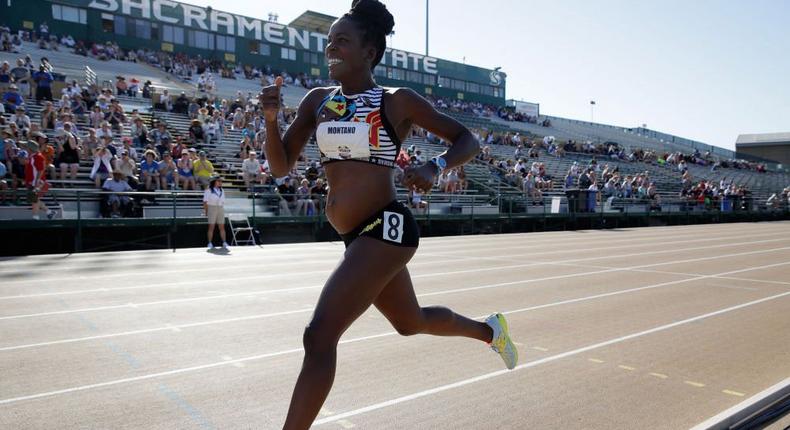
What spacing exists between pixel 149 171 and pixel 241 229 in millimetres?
2764

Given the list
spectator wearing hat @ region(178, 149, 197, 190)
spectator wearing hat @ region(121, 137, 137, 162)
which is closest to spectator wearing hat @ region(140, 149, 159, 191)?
spectator wearing hat @ region(178, 149, 197, 190)

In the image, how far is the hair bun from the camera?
329cm

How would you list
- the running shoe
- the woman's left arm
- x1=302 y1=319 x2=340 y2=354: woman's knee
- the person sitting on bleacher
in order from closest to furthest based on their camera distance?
x1=302 y1=319 x2=340 y2=354: woman's knee → the woman's left arm → the running shoe → the person sitting on bleacher

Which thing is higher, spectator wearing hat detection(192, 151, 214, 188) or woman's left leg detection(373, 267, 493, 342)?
spectator wearing hat detection(192, 151, 214, 188)

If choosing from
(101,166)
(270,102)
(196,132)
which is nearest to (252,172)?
(196,132)

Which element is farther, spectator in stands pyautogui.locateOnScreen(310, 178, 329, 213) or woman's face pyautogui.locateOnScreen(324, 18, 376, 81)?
spectator in stands pyautogui.locateOnScreen(310, 178, 329, 213)

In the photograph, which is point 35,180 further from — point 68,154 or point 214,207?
point 214,207

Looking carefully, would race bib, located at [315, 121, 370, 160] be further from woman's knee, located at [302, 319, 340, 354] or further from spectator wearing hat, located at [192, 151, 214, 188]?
spectator wearing hat, located at [192, 151, 214, 188]

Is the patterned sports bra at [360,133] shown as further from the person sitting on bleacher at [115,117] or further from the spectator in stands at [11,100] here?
the spectator in stands at [11,100]

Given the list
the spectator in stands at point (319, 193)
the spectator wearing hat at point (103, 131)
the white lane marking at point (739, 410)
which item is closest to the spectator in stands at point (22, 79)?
the spectator wearing hat at point (103, 131)

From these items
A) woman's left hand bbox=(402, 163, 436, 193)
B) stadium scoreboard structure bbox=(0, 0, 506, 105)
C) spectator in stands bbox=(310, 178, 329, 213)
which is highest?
stadium scoreboard structure bbox=(0, 0, 506, 105)

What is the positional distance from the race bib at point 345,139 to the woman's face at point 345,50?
0.30 meters

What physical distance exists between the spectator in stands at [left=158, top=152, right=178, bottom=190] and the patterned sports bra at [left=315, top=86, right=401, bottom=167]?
14.1 meters

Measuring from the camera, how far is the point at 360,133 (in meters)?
3.11
